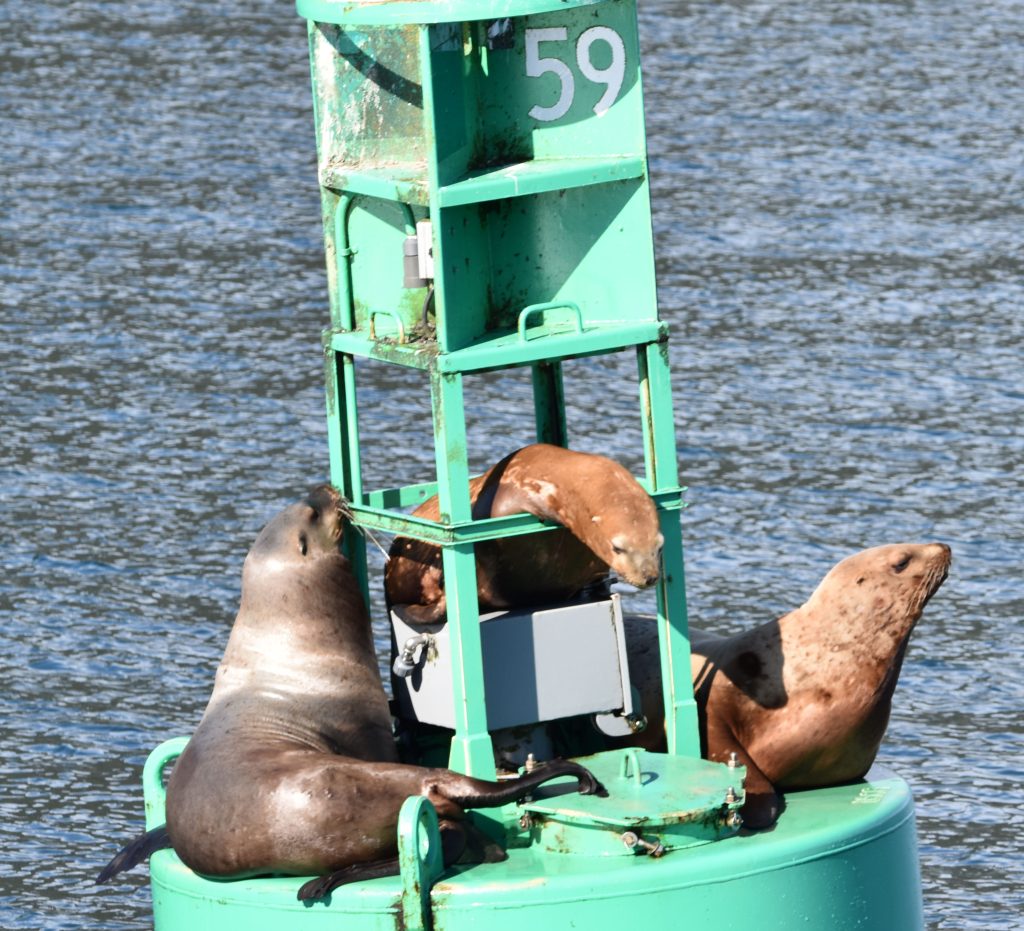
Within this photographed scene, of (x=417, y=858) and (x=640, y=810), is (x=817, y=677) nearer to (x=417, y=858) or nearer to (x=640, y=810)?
(x=640, y=810)

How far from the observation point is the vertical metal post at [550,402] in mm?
9359

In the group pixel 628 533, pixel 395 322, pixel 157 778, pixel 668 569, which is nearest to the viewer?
pixel 628 533

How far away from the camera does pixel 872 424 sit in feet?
60.6

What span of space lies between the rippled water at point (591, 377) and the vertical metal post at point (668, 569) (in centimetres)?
377

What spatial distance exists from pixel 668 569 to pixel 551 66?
1.72 metres

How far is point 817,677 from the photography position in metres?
9.07

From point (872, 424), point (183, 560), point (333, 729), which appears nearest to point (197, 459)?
point (183, 560)

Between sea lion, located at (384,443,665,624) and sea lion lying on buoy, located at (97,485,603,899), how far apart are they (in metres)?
0.25

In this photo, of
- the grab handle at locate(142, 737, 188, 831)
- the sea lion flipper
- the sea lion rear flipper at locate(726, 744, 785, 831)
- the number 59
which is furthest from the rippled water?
the number 59

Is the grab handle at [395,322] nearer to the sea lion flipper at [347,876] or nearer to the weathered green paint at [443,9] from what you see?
the weathered green paint at [443,9]

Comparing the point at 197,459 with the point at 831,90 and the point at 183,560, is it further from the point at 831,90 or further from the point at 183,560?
the point at 831,90

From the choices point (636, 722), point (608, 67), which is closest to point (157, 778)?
point (636, 722)

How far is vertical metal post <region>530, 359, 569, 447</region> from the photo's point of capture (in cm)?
936

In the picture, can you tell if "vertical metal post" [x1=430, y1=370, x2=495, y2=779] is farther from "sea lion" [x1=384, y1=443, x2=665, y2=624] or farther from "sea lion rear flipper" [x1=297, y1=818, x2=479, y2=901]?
"sea lion" [x1=384, y1=443, x2=665, y2=624]
